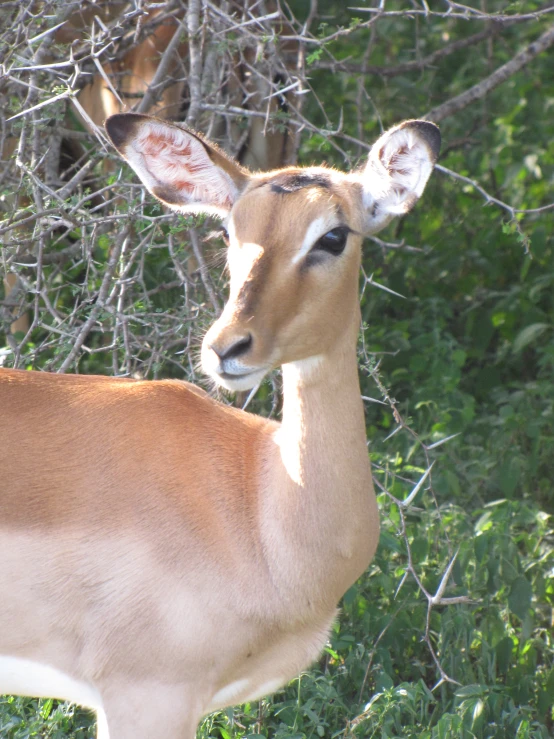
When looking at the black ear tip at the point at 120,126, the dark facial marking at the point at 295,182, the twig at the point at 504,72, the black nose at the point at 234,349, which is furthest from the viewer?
the twig at the point at 504,72

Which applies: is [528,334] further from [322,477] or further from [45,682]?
[45,682]

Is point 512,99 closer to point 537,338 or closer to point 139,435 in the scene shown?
point 537,338

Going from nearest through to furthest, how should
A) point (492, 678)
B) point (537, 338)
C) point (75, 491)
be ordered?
point (75, 491) < point (492, 678) < point (537, 338)

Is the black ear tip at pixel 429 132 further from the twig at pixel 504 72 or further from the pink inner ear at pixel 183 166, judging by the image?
the twig at pixel 504 72

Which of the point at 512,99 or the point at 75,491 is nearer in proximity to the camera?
the point at 75,491

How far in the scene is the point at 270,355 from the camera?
2.31 metres

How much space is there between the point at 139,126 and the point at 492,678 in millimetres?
2017

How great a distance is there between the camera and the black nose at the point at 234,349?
2209mm

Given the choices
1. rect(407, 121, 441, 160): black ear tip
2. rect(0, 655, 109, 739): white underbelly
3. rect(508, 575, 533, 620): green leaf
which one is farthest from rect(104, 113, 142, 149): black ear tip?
rect(508, 575, 533, 620): green leaf

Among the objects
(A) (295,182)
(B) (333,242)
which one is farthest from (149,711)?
(A) (295,182)

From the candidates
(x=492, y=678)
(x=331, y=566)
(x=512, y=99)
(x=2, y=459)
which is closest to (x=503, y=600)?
(x=492, y=678)

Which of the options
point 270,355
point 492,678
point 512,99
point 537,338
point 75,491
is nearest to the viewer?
point 270,355

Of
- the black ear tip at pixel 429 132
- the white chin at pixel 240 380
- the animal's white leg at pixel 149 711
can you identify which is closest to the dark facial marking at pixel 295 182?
the black ear tip at pixel 429 132

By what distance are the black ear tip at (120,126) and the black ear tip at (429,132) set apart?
0.68m
